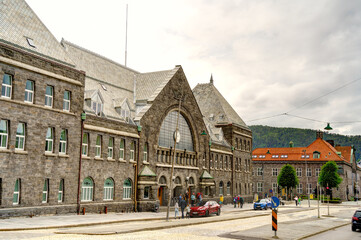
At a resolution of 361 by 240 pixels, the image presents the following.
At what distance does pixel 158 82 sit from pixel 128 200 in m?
16.1

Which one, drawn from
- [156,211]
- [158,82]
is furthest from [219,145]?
[156,211]

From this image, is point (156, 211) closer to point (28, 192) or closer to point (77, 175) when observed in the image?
point (77, 175)

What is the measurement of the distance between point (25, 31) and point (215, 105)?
137 feet

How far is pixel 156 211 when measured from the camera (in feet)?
132

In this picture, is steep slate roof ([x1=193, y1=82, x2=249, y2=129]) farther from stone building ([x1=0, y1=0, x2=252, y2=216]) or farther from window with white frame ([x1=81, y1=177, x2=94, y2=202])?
window with white frame ([x1=81, y1=177, x2=94, y2=202])

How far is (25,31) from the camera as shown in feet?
102

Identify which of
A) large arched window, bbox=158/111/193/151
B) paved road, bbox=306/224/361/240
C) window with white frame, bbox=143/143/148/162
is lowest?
paved road, bbox=306/224/361/240

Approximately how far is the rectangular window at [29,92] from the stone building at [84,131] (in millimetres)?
76

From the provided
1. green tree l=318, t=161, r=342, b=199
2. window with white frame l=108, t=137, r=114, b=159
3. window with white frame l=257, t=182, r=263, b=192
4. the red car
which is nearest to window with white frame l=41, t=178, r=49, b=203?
window with white frame l=108, t=137, r=114, b=159

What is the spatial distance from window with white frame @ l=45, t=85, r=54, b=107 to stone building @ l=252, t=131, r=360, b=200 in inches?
2893

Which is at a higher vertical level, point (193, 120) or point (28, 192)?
point (193, 120)

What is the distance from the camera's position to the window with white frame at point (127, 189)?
3916 centimetres

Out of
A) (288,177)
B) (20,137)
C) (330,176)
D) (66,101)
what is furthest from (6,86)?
(330,176)

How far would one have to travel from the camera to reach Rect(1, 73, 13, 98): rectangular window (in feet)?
89.6
